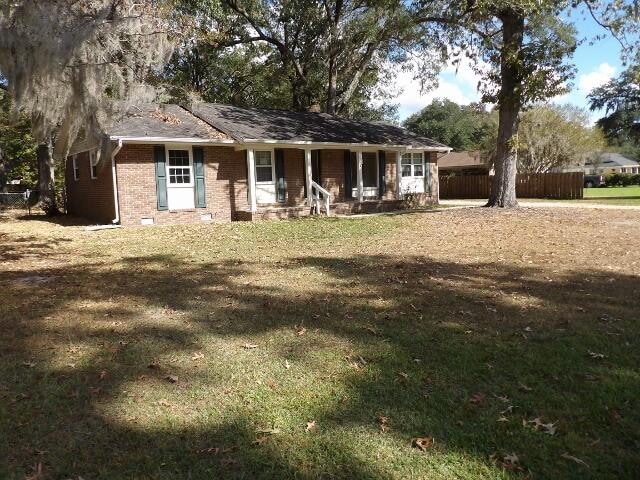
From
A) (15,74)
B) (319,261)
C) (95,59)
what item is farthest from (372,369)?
(95,59)

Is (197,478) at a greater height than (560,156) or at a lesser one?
lesser

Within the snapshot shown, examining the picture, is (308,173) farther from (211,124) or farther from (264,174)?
(211,124)

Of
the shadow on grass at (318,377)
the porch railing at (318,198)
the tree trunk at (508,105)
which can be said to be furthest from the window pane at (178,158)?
the tree trunk at (508,105)

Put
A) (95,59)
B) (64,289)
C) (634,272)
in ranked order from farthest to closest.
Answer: (95,59)
(634,272)
(64,289)

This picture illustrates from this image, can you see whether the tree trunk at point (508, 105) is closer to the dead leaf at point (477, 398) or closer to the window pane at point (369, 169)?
the window pane at point (369, 169)

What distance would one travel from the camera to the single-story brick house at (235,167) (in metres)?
15.8

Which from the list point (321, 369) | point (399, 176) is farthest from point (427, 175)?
point (321, 369)

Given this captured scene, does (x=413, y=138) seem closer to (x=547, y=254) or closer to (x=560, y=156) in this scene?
(x=547, y=254)

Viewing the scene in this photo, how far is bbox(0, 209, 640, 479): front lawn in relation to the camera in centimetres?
302

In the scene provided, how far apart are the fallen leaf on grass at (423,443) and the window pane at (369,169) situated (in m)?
18.9

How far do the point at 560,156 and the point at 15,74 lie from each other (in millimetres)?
37260

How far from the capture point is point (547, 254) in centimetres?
952

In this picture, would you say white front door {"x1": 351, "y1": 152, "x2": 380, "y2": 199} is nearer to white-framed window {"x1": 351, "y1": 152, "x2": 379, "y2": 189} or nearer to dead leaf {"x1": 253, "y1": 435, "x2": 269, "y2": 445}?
white-framed window {"x1": 351, "y1": 152, "x2": 379, "y2": 189}

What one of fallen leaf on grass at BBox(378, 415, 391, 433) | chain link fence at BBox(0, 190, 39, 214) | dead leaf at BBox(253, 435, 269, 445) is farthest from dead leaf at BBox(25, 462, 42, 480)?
chain link fence at BBox(0, 190, 39, 214)
